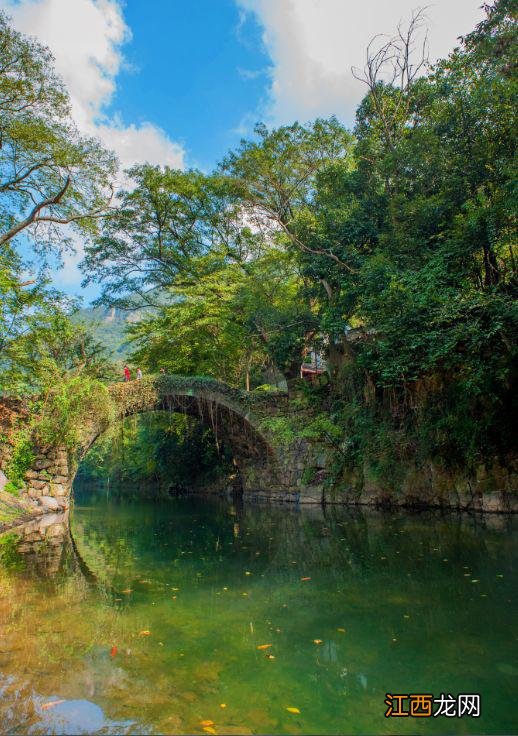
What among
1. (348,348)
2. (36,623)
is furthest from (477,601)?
(348,348)

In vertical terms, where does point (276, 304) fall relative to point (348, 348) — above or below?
above

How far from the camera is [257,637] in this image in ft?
10.3

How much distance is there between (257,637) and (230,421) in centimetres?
1245

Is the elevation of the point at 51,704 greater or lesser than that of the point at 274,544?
greater

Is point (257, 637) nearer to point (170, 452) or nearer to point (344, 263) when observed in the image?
point (344, 263)

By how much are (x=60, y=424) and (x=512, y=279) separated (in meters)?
10.0

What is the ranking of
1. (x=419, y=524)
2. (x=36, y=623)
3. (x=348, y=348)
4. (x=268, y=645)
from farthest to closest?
(x=348, y=348)
(x=419, y=524)
(x=36, y=623)
(x=268, y=645)

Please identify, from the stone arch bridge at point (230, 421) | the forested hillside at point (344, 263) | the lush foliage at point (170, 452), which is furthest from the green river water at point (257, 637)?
the lush foliage at point (170, 452)

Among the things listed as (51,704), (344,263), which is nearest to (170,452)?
(344,263)

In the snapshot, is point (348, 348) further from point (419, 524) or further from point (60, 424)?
point (60, 424)

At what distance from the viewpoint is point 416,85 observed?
11.6m

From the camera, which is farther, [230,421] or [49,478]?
[230,421]

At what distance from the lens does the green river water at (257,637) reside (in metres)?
2.17

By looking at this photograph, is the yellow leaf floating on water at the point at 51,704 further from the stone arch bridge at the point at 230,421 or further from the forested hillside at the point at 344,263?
the stone arch bridge at the point at 230,421
